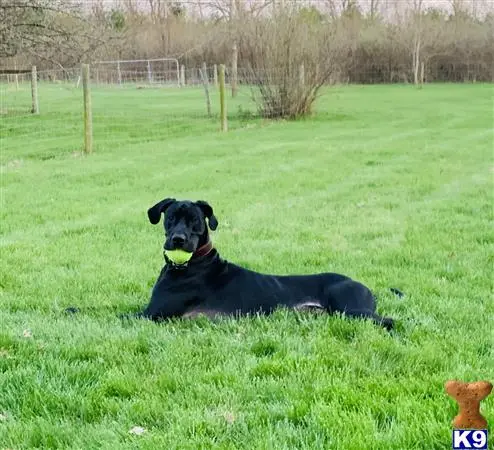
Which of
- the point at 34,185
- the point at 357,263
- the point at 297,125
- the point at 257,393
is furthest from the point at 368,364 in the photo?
the point at 297,125

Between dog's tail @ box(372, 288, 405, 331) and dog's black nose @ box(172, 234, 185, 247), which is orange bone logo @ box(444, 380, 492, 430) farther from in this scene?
dog's black nose @ box(172, 234, 185, 247)

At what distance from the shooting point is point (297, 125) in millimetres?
21297

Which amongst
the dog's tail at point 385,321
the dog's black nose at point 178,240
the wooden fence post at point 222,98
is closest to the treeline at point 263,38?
the wooden fence post at point 222,98

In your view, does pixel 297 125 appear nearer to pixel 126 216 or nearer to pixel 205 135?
pixel 205 135

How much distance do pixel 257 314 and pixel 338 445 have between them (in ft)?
5.69

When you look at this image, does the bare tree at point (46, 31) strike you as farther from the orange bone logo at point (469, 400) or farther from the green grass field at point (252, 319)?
the orange bone logo at point (469, 400)

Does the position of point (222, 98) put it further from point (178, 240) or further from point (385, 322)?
point (385, 322)

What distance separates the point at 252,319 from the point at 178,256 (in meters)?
0.62

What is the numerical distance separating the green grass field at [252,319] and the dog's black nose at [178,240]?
0.51m

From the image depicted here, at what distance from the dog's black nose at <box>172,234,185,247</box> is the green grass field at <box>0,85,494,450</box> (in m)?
0.51

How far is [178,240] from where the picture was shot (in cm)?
425

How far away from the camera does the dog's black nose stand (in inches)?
167

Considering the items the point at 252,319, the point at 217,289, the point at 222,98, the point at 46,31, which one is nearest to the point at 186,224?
the point at 217,289

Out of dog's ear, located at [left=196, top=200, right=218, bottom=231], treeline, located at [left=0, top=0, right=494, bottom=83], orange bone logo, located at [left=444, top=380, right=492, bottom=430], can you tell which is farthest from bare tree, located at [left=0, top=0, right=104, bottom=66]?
orange bone logo, located at [left=444, top=380, right=492, bottom=430]
